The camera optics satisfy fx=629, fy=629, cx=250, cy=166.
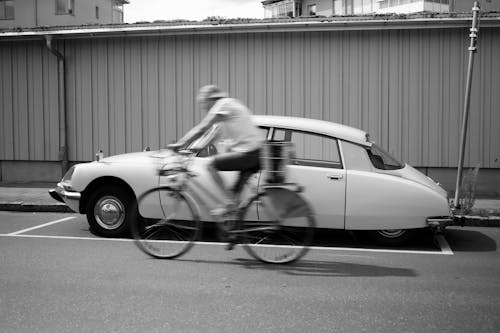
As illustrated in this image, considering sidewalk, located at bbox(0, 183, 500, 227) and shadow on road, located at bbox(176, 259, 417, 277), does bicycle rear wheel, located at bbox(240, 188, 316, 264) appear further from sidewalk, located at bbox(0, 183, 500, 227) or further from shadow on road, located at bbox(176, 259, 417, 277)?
sidewalk, located at bbox(0, 183, 500, 227)

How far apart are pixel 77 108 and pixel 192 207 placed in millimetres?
7969

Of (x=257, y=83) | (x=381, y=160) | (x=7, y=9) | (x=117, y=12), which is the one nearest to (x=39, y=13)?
(x=7, y=9)

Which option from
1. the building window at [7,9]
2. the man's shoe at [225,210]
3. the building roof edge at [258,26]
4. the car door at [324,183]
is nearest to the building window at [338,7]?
the building window at [7,9]

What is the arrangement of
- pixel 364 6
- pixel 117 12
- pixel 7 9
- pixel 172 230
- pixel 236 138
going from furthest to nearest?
pixel 117 12 < pixel 364 6 < pixel 7 9 < pixel 172 230 < pixel 236 138

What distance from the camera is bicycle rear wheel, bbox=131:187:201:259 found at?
260 inches

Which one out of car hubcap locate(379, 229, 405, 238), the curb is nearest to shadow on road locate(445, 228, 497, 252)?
car hubcap locate(379, 229, 405, 238)

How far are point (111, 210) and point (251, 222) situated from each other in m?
2.43

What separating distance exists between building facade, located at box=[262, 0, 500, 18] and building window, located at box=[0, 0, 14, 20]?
1873 cm

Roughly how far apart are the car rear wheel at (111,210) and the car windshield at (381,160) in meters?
3.04

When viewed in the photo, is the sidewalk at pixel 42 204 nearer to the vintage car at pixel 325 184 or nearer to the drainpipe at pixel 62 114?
the drainpipe at pixel 62 114

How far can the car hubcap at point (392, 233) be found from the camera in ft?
25.0

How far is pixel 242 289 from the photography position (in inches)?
219

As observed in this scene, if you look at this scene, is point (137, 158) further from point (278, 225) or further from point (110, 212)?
point (278, 225)

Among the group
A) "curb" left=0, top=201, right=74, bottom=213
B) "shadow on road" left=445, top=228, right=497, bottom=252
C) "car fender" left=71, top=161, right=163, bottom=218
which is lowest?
"shadow on road" left=445, top=228, right=497, bottom=252
